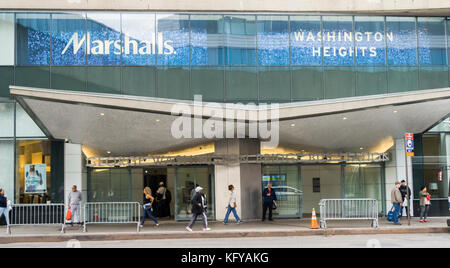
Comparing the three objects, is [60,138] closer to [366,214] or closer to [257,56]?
[257,56]

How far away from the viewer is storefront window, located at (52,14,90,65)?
26344mm

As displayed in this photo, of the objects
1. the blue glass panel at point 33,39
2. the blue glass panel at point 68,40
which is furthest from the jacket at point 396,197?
the blue glass panel at point 33,39

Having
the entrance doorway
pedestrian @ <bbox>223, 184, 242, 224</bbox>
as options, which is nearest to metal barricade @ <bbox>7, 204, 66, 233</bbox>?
the entrance doorway

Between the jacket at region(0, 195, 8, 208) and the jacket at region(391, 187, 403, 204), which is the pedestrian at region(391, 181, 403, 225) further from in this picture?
the jacket at region(0, 195, 8, 208)

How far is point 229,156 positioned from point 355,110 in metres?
5.52

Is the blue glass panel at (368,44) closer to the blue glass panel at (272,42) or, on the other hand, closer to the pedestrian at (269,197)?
the blue glass panel at (272,42)

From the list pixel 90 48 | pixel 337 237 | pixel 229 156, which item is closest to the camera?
pixel 337 237

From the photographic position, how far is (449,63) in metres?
27.8

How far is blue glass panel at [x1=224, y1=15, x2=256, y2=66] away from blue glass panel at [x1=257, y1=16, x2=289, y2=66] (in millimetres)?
337

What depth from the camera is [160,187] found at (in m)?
26.7

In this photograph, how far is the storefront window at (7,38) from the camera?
86.0ft

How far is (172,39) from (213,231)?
10.1m

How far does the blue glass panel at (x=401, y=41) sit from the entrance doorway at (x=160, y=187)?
1164 cm
